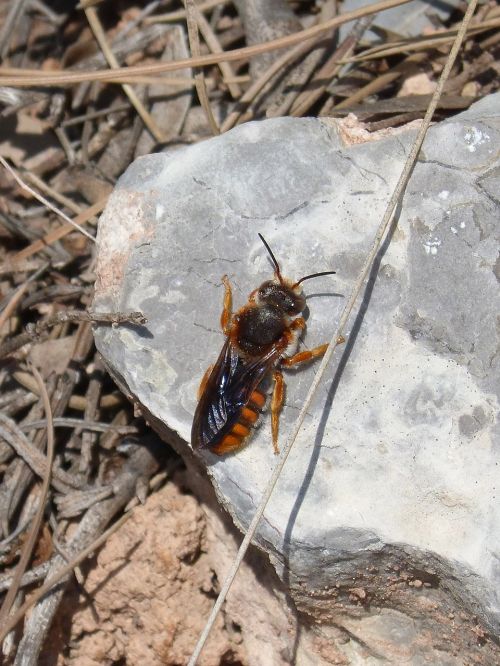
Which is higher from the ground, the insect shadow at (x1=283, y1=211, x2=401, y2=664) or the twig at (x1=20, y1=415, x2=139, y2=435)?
the insect shadow at (x1=283, y1=211, x2=401, y2=664)

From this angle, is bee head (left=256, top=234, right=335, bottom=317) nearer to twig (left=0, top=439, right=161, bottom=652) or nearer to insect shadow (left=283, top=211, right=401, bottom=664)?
insect shadow (left=283, top=211, right=401, bottom=664)

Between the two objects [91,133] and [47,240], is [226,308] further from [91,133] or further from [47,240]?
[91,133]

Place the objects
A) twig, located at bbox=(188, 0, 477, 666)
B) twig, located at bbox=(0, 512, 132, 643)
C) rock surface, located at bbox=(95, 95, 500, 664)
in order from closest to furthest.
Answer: twig, located at bbox=(188, 0, 477, 666)
rock surface, located at bbox=(95, 95, 500, 664)
twig, located at bbox=(0, 512, 132, 643)

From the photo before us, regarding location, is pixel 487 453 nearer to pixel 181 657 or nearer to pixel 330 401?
pixel 330 401

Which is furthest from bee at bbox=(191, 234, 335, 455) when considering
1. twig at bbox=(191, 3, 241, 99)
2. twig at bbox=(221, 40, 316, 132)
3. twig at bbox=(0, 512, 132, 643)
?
twig at bbox=(191, 3, 241, 99)

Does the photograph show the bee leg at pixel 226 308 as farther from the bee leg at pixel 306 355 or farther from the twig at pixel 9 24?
the twig at pixel 9 24

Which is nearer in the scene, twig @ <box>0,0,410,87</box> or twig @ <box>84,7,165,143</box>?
twig @ <box>0,0,410,87</box>

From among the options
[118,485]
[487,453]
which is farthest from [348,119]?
[118,485]

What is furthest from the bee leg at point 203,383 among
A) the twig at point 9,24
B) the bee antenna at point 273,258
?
→ the twig at point 9,24
